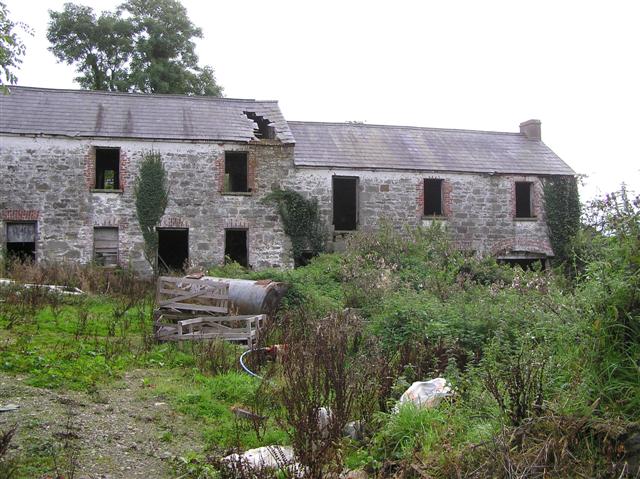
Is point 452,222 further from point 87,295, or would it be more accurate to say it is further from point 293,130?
point 87,295

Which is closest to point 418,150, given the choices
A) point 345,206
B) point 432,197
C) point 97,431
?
point 432,197

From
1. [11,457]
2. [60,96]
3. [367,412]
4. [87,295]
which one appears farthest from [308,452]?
[60,96]

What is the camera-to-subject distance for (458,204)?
22266 millimetres

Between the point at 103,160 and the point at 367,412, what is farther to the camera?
the point at 103,160

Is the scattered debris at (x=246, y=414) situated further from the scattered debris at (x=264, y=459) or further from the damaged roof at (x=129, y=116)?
the damaged roof at (x=129, y=116)

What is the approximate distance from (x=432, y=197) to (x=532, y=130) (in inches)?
207

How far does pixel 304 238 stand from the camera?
2039 cm

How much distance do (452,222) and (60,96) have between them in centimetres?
1471

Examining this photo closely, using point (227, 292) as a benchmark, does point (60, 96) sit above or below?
above

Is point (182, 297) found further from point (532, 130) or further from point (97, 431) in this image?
point (532, 130)

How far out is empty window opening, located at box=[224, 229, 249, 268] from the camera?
2100cm

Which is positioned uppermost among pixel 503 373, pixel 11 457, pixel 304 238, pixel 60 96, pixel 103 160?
pixel 60 96

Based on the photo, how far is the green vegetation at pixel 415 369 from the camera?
4.60 m

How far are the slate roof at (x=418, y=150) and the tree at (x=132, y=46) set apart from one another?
43.2 feet
